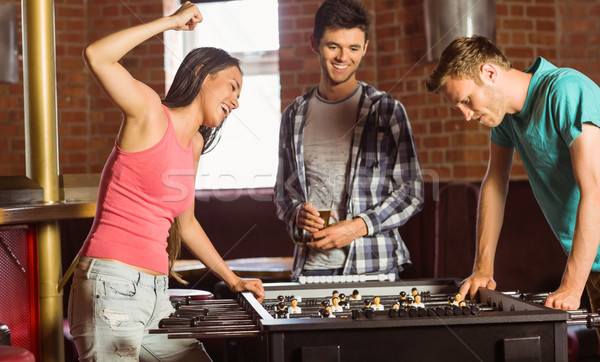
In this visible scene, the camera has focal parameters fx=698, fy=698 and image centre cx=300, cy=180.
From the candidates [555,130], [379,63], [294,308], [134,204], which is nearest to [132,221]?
[134,204]

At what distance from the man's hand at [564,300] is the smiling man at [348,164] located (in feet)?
3.09

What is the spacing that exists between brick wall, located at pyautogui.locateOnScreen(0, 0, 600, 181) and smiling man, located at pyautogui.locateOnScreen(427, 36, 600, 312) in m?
2.34

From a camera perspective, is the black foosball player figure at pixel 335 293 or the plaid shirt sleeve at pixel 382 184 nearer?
the black foosball player figure at pixel 335 293

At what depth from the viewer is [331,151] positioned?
2.88 m

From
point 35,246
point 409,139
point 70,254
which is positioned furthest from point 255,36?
point 35,246

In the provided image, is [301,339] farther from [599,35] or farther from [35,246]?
[599,35]

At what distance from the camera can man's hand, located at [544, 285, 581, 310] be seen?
1.87 m

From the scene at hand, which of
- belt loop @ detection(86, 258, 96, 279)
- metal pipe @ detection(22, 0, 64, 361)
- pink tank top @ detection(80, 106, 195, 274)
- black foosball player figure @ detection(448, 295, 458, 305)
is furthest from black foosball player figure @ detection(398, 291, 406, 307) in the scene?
metal pipe @ detection(22, 0, 64, 361)

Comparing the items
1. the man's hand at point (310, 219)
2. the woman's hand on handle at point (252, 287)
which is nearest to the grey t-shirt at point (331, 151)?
the man's hand at point (310, 219)

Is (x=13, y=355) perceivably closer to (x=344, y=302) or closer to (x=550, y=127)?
(x=344, y=302)

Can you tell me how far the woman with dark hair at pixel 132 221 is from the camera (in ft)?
5.75

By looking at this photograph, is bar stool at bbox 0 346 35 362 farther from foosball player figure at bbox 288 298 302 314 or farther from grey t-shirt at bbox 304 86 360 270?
grey t-shirt at bbox 304 86 360 270

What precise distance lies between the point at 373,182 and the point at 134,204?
1.26m

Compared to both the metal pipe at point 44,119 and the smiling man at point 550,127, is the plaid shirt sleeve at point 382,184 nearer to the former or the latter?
the smiling man at point 550,127
